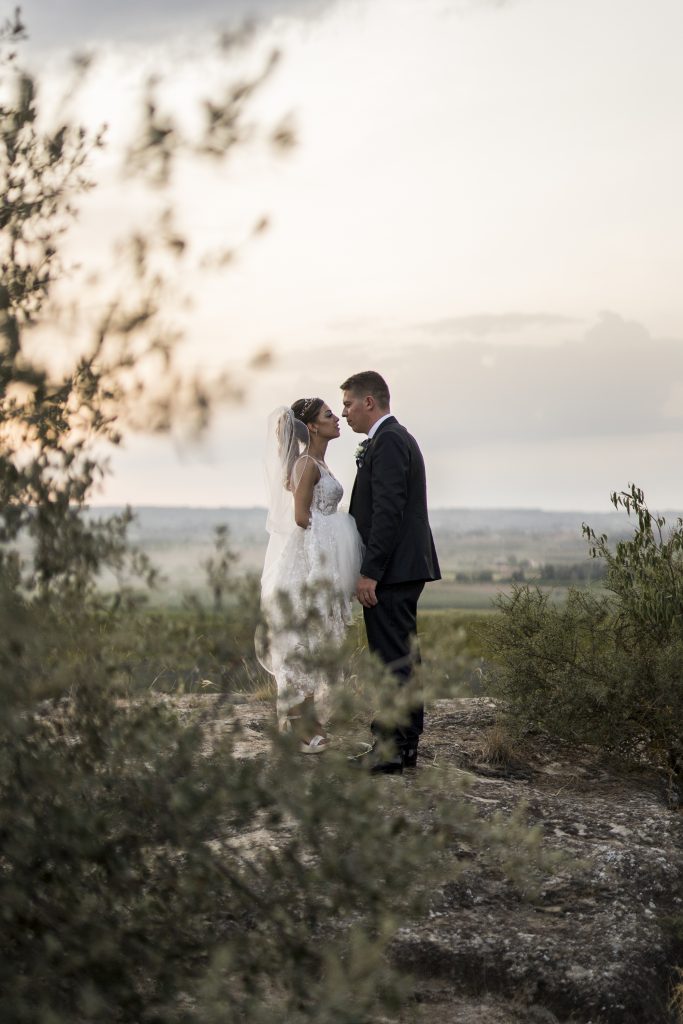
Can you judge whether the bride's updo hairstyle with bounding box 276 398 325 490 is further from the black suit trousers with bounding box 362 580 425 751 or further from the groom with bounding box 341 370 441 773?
the black suit trousers with bounding box 362 580 425 751

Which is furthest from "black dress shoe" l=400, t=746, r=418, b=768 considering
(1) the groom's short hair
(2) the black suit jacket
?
(1) the groom's short hair

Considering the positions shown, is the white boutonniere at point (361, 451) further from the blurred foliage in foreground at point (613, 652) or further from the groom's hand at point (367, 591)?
the blurred foliage in foreground at point (613, 652)

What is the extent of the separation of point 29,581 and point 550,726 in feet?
18.5

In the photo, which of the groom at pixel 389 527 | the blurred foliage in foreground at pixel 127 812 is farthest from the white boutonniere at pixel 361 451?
the blurred foliage in foreground at pixel 127 812

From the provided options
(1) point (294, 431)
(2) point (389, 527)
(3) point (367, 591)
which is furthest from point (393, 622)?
(1) point (294, 431)

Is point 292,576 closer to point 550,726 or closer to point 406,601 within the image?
point 406,601

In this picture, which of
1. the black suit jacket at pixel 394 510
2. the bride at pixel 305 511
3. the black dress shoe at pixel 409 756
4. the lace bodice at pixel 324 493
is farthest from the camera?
the lace bodice at pixel 324 493

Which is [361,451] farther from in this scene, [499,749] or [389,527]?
[499,749]

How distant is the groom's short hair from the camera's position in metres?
7.68

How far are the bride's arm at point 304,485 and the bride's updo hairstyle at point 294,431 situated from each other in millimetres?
68

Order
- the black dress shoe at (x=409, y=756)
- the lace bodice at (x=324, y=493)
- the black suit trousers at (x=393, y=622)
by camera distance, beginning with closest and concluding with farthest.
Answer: the black suit trousers at (x=393, y=622), the black dress shoe at (x=409, y=756), the lace bodice at (x=324, y=493)

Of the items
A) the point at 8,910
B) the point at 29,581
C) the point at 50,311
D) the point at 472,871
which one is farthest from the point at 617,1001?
the point at 50,311

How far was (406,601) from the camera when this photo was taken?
7.59 metres

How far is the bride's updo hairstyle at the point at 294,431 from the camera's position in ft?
26.1
